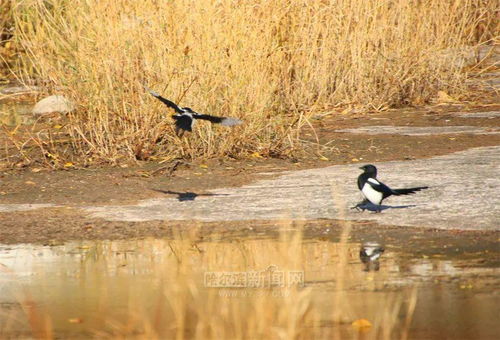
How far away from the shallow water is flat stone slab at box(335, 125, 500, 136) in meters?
5.17

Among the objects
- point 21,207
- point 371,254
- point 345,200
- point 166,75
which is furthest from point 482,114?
point 371,254

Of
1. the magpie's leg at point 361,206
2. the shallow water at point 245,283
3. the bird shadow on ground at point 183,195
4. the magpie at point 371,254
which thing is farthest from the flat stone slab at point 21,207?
the magpie at point 371,254

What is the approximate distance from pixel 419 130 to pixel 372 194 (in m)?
4.74

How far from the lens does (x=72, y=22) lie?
10789 mm

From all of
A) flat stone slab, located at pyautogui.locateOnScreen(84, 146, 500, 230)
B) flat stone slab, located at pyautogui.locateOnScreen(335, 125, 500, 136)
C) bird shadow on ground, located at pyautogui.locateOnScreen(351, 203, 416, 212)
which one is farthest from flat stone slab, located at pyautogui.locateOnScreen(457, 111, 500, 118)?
bird shadow on ground, located at pyautogui.locateOnScreen(351, 203, 416, 212)

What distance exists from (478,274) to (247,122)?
4.81m

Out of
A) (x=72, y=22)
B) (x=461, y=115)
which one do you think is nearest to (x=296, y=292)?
(x=72, y=22)

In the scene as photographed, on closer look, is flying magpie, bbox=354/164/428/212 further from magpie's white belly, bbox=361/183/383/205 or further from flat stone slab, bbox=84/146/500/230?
flat stone slab, bbox=84/146/500/230

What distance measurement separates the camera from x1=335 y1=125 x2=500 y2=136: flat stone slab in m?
11.6

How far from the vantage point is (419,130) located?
39.1 feet

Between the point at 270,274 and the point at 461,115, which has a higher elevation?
the point at 270,274

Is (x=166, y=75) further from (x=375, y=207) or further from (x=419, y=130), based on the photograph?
(x=419, y=130)

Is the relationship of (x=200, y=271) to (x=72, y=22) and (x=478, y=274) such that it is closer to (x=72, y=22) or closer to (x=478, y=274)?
(x=478, y=274)

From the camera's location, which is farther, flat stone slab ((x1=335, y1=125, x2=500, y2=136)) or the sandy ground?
flat stone slab ((x1=335, y1=125, x2=500, y2=136))
